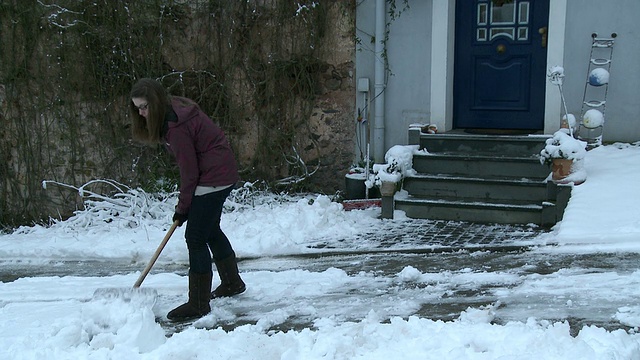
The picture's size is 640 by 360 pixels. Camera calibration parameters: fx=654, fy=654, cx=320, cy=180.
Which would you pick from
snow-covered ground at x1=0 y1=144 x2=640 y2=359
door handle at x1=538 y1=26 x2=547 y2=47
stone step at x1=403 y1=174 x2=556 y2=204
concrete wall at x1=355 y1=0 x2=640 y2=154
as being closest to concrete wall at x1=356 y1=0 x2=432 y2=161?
concrete wall at x1=355 y1=0 x2=640 y2=154

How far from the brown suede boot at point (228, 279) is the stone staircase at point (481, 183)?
2.95m

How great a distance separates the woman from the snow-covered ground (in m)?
0.29

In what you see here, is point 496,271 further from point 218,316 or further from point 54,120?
point 54,120

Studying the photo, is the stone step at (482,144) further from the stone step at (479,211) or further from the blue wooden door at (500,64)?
the stone step at (479,211)

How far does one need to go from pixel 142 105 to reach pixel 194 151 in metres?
0.44

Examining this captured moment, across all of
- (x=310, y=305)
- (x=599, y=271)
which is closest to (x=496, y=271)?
(x=599, y=271)

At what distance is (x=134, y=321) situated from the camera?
12.7ft

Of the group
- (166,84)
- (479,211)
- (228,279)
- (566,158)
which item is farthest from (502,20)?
(228,279)

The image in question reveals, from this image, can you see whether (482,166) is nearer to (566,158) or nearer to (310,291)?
(566,158)

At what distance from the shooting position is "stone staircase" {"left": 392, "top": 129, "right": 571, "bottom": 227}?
6824 mm

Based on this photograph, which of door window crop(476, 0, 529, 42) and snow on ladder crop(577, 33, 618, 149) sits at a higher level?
door window crop(476, 0, 529, 42)

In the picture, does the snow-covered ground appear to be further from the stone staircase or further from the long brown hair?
the long brown hair

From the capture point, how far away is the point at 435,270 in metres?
5.36

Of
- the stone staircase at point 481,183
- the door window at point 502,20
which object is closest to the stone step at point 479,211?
the stone staircase at point 481,183
